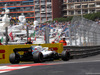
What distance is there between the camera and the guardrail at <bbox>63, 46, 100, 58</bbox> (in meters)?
16.8

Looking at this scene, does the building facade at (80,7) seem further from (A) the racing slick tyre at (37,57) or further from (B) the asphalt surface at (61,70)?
(B) the asphalt surface at (61,70)

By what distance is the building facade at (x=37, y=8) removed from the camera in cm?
12031

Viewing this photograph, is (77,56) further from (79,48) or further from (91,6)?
(91,6)

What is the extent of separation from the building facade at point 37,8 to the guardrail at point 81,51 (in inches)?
3852

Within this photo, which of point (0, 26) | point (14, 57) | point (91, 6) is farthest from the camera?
point (91, 6)

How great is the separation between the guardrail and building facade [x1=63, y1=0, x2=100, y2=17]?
91.8 meters

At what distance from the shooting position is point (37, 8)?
122 metres

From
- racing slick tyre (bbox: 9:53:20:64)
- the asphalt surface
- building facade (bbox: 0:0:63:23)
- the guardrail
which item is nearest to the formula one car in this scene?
racing slick tyre (bbox: 9:53:20:64)

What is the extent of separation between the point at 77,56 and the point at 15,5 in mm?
114124

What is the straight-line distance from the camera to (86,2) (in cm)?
11544

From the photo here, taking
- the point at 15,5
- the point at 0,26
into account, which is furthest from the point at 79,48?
the point at 15,5

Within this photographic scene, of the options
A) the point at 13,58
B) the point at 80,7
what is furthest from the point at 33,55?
the point at 80,7

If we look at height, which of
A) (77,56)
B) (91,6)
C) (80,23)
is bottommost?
(77,56)

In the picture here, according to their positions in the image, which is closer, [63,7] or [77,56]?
[77,56]
